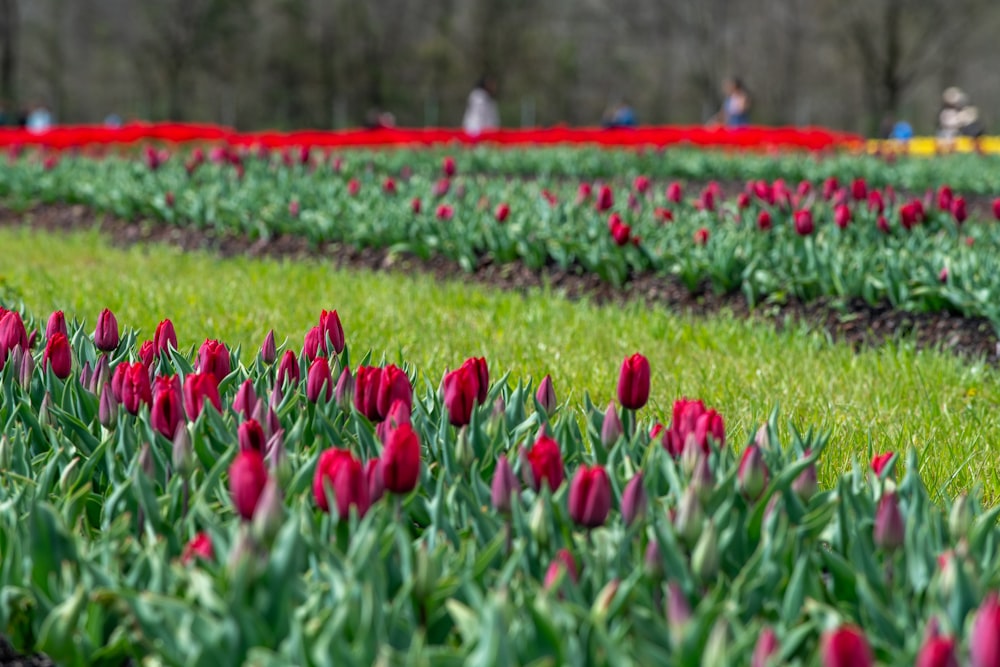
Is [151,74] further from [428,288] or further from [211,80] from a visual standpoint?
[428,288]

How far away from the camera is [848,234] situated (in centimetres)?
635

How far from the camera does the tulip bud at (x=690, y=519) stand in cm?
184

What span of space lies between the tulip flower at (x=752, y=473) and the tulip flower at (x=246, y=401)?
95 cm

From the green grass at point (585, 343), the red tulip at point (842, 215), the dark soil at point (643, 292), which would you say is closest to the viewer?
the green grass at point (585, 343)

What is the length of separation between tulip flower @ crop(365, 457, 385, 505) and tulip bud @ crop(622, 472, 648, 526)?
0.37 metres

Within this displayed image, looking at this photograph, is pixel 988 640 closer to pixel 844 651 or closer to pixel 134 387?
pixel 844 651

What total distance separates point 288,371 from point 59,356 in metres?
0.52

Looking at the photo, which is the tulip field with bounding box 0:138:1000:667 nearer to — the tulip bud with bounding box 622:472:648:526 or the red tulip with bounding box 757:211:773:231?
the tulip bud with bounding box 622:472:648:526

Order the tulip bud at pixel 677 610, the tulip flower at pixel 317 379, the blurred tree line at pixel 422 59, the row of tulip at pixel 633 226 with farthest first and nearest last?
1. the blurred tree line at pixel 422 59
2. the row of tulip at pixel 633 226
3. the tulip flower at pixel 317 379
4. the tulip bud at pixel 677 610

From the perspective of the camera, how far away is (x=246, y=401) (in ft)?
7.92

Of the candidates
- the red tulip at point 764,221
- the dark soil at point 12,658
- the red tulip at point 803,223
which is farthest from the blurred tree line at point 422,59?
the dark soil at point 12,658

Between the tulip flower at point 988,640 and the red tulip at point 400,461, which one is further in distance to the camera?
the red tulip at point 400,461

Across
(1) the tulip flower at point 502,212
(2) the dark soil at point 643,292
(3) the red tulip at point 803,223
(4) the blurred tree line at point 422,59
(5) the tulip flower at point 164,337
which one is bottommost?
(2) the dark soil at point 643,292

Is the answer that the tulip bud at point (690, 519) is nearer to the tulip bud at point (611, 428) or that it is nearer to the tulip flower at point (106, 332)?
the tulip bud at point (611, 428)
